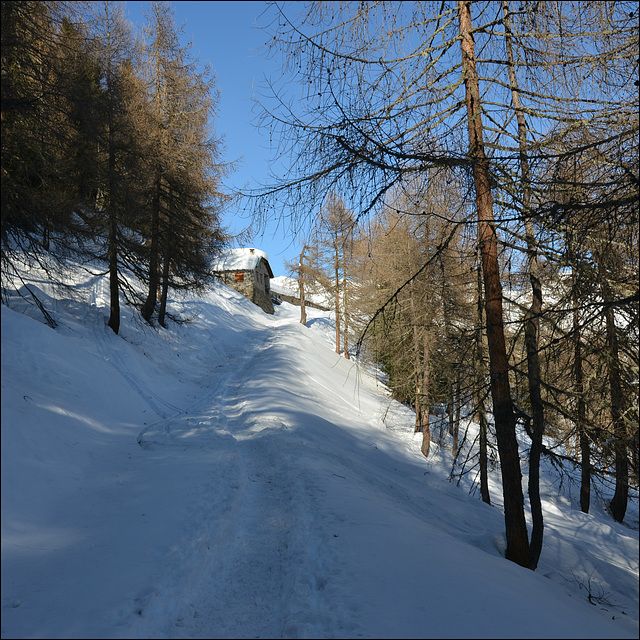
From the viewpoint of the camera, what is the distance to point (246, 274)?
1634 inches

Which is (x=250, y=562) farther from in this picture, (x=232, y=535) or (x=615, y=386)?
(x=615, y=386)

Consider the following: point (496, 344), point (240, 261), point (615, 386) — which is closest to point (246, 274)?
point (240, 261)

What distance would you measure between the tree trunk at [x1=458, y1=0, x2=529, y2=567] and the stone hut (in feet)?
119

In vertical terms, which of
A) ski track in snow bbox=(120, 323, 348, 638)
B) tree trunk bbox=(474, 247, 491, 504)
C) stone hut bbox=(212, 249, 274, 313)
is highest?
stone hut bbox=(212, 249, 274, 313)

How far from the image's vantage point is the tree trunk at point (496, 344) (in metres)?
4.71

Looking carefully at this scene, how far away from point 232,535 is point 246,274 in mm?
37880

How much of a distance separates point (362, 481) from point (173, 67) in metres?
18.0

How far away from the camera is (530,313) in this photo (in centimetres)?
492

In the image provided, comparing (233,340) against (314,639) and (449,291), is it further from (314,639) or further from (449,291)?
(314,639)

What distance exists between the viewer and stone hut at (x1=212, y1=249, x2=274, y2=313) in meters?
41.2

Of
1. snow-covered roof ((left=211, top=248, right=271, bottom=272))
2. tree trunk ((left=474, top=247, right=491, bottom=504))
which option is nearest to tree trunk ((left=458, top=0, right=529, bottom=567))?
tree trunk ((left=474, top=247, right=491, bottom=504))

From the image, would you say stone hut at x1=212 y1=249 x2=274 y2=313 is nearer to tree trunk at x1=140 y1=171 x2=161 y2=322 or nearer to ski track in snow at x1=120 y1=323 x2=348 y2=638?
tree trunk at x1=140 y1=171 x2=161 y2=322

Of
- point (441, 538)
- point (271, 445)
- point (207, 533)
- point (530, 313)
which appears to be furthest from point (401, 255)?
point (207, 533)

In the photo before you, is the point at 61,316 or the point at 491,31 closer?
the point at 491,31
